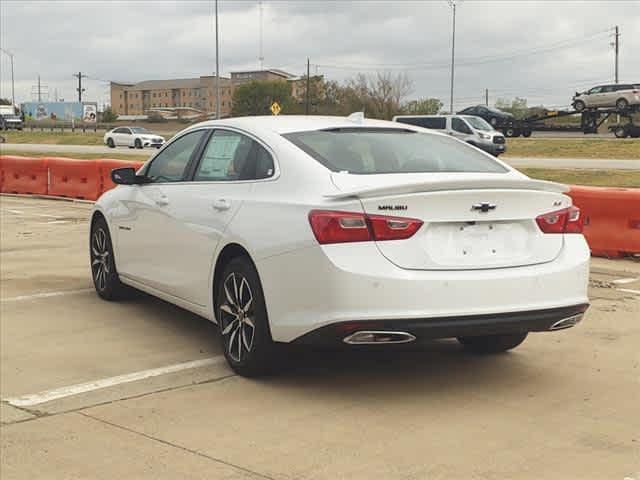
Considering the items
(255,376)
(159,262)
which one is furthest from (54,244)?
(255,376)

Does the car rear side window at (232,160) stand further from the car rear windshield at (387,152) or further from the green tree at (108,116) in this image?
the green tree at (108,116)

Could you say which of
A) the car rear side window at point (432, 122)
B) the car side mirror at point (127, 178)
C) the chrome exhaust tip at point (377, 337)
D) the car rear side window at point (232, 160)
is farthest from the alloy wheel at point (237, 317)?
the car rear side window at point (432, 122)

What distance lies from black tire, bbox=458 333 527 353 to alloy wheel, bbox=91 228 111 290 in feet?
10.8

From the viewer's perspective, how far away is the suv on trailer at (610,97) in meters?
44.8

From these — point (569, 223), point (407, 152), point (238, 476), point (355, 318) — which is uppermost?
point (407, 152)

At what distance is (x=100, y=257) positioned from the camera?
8328 millimetres

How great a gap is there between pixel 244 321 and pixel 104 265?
2.87 meters

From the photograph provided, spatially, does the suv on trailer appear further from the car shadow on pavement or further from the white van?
the car shadow on pavement

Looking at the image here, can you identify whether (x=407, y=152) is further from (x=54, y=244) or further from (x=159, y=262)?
(x=54, y=244)

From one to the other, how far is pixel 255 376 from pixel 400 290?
47.3 inches

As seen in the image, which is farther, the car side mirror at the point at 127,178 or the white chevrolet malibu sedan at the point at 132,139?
the white chevrolet malibu sedan at the point at 132,139

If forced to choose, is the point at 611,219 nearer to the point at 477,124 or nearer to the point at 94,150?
the point at 477,124

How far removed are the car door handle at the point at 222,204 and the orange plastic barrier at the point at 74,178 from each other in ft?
43.0

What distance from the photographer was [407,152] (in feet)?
19.5
